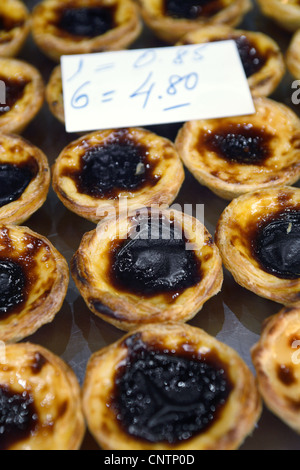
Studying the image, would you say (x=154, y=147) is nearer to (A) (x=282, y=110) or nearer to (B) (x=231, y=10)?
(A) (x=282, y=110)

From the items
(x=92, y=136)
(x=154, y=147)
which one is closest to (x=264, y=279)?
(x=154, y=147)

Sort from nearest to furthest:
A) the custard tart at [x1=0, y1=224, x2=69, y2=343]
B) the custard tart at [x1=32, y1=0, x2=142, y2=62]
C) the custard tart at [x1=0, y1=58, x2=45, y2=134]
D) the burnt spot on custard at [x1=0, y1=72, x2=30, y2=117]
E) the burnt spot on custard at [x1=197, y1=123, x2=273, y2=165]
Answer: the custard tart at [x1=0, y1=224, x2=69, y2=343]
the burnt spot on custard at [x1=197, y1=123, x2=273, y2=165]
the custard tart at [x1=0, y1=58, x2=45, y2=134]
the burnt spot on custard at [x1=0, y1=72, x2=30, y2=117]
the custard tart at [x1=32, y1=0, x2=142, y2=62]

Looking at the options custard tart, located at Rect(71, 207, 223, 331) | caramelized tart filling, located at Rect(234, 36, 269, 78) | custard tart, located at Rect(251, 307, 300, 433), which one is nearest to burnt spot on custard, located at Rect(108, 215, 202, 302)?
custard tart, located at Rect(71, 207, 223, 331)

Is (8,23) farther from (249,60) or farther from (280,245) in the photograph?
(280,245)

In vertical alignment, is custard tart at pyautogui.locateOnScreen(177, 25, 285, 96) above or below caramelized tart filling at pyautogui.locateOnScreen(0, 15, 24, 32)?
above

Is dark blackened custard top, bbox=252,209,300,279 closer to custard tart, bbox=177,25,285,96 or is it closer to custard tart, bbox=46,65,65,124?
custard tart, bbox=177,25,285,96

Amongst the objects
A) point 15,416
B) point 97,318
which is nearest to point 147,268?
point 97,318

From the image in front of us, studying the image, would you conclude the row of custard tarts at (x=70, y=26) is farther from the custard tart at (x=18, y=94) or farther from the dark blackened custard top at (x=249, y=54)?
the dark blackened custard top at (x=249, y=54)
